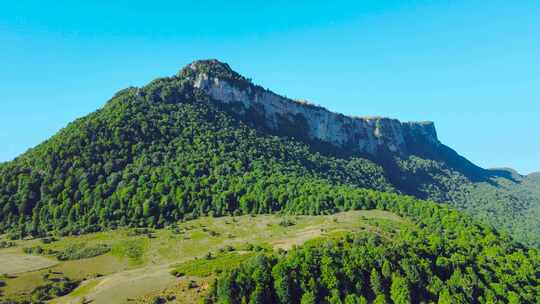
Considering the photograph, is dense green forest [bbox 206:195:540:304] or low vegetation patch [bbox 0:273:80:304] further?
low vegetation patch [bbox 0:273:80:304]

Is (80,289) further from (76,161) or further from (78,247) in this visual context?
(76,161)

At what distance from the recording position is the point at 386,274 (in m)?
76.4

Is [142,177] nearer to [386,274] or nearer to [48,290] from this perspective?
[48,290]

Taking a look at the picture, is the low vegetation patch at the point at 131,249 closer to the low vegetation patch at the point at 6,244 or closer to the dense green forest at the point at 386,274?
the low vegetation patch at the point at 6,244

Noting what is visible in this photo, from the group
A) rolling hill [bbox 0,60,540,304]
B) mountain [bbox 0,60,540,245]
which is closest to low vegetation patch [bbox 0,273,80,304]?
rolling hill [bbox 0,60,540,304]

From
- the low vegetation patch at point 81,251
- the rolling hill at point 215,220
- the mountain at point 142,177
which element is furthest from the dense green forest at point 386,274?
the low vegetation patch at point 81,251

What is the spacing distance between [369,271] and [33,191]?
397 ft

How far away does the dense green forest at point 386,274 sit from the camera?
6669cm

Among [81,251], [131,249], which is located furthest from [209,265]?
[81,251]

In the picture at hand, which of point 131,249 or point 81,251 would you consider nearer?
point 81,251

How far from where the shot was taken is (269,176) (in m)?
162

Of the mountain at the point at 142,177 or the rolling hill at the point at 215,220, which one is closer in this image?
the rolling hill at the point at 215,220

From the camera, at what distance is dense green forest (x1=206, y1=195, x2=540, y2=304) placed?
66.7 m

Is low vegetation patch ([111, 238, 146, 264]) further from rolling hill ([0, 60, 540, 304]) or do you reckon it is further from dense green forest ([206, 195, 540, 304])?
dense green forest ([206, 195, 540, 304])
